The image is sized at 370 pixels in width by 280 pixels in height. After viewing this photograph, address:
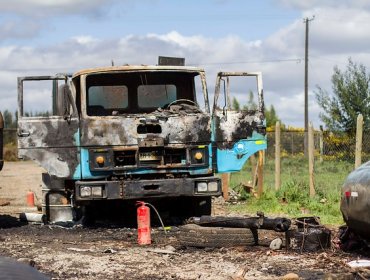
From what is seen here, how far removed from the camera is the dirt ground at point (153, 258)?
7.95 metres

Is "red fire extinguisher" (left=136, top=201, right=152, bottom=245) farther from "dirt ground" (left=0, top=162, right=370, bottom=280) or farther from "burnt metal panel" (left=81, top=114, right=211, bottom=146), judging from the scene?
"burnt metal panel" (left=81, top=114, right=211, bottom=146)

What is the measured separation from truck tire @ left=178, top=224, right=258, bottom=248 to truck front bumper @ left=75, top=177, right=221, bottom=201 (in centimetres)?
220

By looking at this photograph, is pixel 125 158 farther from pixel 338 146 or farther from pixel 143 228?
pixel 338 146

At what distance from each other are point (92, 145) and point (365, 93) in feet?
75.2

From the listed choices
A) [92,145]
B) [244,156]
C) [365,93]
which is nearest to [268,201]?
[244,156]

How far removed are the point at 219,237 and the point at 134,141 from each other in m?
2.71

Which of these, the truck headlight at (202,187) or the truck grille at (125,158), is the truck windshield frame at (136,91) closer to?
the truck grille at (125,158)

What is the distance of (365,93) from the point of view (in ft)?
108

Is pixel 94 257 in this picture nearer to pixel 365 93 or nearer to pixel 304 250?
pixel 304 250

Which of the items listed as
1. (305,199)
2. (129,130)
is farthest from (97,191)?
(305,199)

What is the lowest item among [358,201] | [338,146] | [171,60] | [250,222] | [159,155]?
[250,222]

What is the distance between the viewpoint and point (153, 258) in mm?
9125

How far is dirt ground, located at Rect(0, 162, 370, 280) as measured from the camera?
Result: 795 centimetres

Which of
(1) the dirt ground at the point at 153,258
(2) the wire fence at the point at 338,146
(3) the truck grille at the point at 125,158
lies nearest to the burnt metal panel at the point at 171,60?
(3) the truck grille at the point at 125,158
